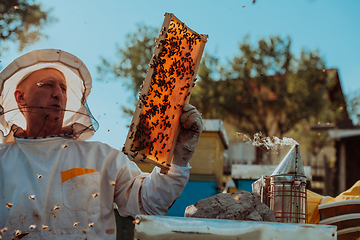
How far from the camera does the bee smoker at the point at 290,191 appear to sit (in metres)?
1.84

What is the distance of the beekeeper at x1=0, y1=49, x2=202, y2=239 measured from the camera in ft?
7.45

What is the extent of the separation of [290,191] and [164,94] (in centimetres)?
99

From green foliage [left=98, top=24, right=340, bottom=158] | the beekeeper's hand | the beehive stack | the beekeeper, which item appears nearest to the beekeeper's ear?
the beekeeper

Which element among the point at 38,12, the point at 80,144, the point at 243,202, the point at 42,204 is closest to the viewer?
the point at 243,202

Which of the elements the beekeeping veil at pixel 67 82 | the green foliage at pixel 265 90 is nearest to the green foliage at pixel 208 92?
the green foliage at pixel 265 90

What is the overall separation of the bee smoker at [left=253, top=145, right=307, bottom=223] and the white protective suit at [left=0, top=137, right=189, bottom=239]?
→ 0.70m

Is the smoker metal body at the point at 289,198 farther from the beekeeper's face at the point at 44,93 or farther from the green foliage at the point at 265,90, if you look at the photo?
the green foliage at the point at 265,90

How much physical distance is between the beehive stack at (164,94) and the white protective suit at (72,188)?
0.27 meters

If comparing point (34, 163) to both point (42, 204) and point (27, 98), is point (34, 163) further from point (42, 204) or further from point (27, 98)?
point (27, 98)

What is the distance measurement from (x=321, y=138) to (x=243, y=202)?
18945mm

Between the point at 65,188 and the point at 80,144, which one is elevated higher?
the point at 80,144

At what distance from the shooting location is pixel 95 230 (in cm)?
237

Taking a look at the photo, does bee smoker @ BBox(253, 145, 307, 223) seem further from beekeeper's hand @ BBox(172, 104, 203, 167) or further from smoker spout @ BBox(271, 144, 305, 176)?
beekeeper's hand @ BBox(172, 104, 203, 167)

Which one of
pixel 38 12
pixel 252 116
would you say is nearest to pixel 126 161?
pixel 38 12
